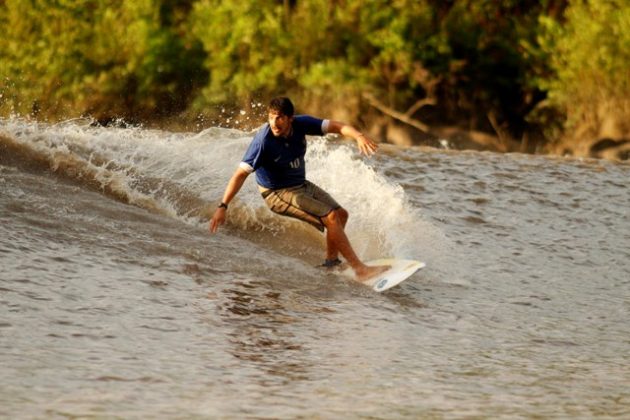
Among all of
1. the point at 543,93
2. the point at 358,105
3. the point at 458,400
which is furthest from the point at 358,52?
the point at 458,400

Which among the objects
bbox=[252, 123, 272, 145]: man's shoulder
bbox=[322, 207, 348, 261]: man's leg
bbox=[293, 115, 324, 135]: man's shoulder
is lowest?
bbox=[322, 207, 348, 261]: man's leg

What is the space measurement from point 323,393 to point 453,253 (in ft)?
16.6

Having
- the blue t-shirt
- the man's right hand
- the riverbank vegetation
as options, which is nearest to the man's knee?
the blue t-shirt

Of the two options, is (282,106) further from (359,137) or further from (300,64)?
(300,64)

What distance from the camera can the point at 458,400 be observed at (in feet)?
20.4

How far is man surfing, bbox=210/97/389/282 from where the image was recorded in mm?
9180

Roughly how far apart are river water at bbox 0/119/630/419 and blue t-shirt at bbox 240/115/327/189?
70cm

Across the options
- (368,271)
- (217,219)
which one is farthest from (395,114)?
(217,219)

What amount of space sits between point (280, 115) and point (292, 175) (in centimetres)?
74

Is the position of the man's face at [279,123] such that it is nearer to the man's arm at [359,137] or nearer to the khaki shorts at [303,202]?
the man's arm at [359,137]

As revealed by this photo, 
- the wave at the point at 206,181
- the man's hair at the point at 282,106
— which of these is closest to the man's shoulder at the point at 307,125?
the man's hair at the point at 282,106

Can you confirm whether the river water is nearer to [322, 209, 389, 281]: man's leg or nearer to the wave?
the wave

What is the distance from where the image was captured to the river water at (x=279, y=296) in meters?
6.12

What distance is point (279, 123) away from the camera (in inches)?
360
